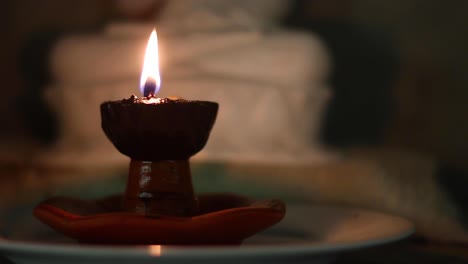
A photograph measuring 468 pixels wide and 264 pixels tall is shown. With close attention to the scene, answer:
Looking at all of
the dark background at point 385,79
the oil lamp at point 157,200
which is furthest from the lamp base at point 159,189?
the dark background at point 385,79

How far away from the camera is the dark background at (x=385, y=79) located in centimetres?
114

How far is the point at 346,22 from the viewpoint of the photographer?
1195 mm

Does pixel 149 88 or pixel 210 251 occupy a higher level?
pixel 149 88

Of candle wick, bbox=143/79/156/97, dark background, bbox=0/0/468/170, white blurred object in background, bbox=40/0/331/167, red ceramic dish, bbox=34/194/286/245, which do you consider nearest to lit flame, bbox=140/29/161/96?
candle wick, bbox=143/79/156/97

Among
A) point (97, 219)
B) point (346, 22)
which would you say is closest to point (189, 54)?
point (346, 22)

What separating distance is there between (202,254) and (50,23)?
0.98 metres

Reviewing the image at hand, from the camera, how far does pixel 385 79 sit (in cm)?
118

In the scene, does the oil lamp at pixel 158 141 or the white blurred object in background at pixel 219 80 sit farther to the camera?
the white blurred object in background at pixel 219 80

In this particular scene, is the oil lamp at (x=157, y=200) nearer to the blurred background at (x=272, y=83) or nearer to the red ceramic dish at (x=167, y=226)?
the red ceramic dish at (x=167, y=226)

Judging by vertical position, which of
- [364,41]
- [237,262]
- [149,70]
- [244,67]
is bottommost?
[237,262]

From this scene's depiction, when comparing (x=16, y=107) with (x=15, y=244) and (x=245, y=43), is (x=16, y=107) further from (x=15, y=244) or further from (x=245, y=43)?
(x=15, y=244)

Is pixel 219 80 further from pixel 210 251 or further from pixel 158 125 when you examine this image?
pixel 210 251

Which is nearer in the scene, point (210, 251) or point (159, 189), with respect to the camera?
point (210, 251)

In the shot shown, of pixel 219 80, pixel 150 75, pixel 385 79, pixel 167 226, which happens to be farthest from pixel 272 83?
pixel 167 226
